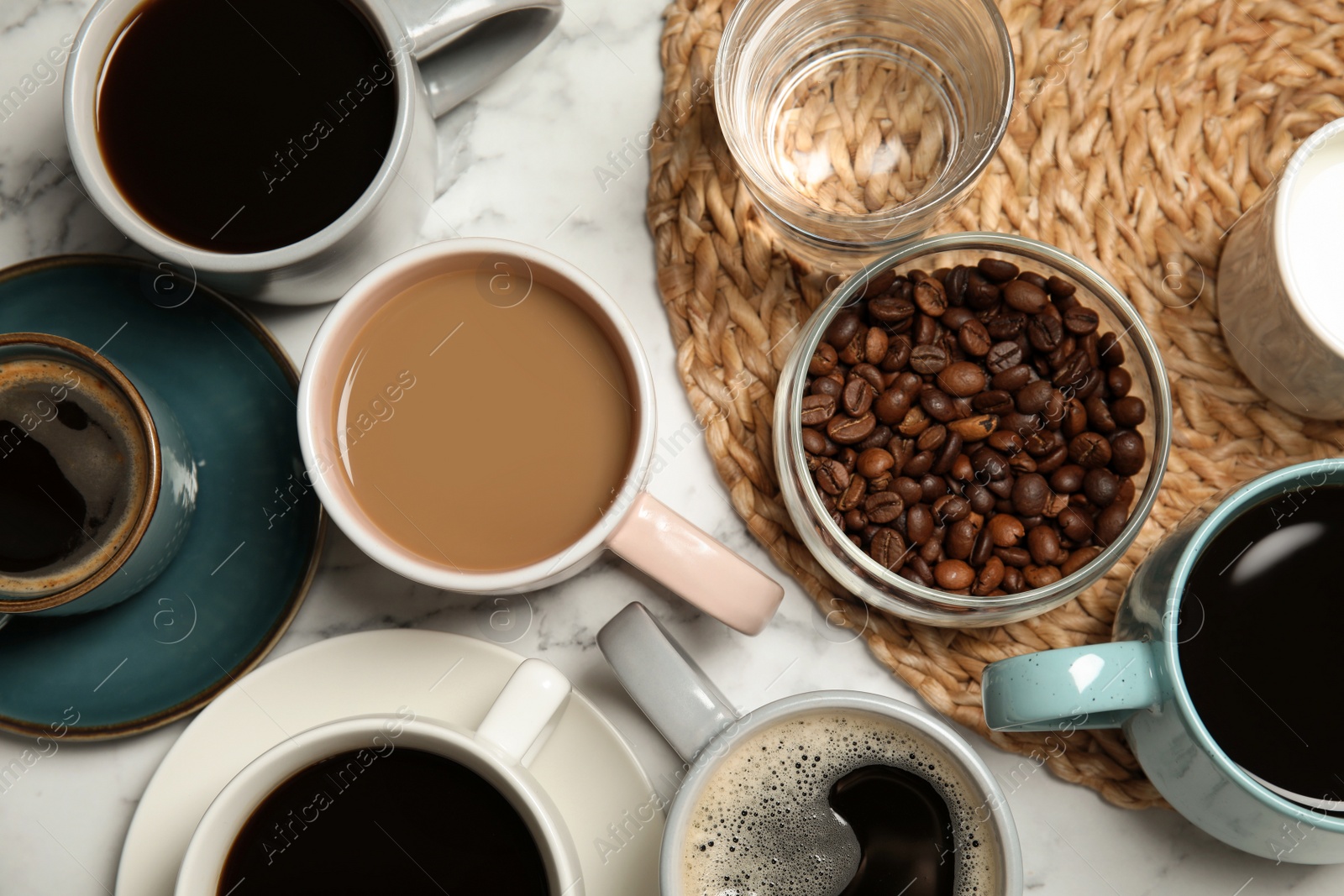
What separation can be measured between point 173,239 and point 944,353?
26.7 inches

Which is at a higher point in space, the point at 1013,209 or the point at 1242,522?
the point at 1013,209

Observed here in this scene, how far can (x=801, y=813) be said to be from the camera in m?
0.88

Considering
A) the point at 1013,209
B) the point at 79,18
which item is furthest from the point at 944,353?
the point at 79,18

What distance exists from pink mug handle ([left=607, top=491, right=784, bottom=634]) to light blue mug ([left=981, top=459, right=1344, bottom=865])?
8.2 inches

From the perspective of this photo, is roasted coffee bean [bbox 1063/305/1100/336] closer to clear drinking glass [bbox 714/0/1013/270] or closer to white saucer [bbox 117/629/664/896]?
clear drinking glass [bbox 714/0/1013/270]

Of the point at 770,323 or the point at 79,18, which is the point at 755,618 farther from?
the point at 79,18

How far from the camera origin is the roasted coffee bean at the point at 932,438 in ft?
3.03

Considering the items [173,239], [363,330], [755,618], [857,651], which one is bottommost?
[857,651]

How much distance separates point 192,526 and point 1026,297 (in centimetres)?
79

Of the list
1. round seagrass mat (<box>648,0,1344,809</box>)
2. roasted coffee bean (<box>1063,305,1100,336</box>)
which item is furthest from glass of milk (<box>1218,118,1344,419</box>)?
roasted coffee bean (<box>1063,305,1100,336</box>)

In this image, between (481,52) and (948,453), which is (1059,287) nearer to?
(948,453)

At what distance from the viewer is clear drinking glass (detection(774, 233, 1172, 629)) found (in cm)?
87

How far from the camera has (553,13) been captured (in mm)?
928

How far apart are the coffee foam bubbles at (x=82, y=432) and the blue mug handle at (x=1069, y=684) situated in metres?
0.74
